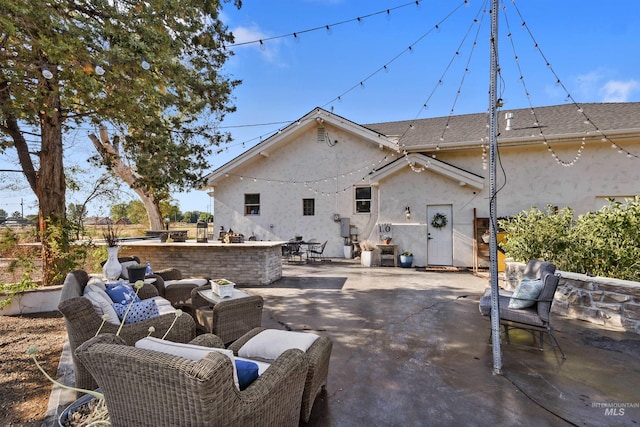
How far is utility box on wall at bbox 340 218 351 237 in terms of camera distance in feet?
40.8

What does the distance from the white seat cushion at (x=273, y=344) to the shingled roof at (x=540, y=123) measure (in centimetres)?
937

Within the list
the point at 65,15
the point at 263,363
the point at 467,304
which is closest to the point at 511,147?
the point at 467,304

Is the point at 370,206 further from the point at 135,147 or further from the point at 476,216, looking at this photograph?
the point at 135,147

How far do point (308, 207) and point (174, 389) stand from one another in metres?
11.7

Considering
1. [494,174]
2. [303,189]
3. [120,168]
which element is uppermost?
[120,168]

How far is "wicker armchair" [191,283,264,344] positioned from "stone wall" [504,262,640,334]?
501 cm

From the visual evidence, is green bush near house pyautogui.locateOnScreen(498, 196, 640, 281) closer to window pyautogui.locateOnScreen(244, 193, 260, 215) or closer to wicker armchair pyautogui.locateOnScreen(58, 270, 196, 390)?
wicker armchair pyautogui.locateOnScreen(58, 270, 196, 390)

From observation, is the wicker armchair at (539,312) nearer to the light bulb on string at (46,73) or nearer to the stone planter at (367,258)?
the stone planter at (367,258)

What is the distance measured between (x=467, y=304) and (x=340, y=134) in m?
8.87

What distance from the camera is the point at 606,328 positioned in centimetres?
459

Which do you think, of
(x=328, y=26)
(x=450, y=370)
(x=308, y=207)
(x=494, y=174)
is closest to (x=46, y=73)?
(x=328, y=26)

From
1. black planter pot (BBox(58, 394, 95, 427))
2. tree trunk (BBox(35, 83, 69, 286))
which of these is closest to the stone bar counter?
tree trunk (BBox(35, 83, 69, 286))

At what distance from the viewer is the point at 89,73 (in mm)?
4742

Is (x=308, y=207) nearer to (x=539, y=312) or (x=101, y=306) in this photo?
(x=539, y=312)
